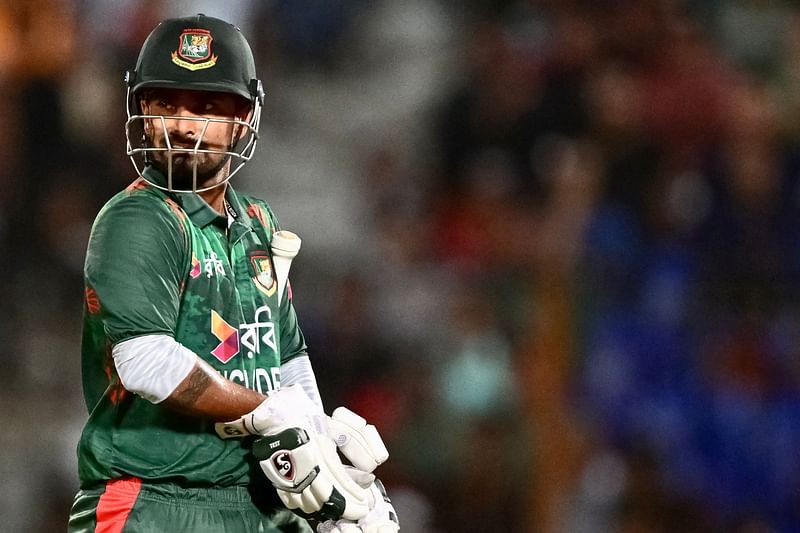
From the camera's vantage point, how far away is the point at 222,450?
2521mm

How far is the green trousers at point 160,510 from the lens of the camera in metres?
2.46

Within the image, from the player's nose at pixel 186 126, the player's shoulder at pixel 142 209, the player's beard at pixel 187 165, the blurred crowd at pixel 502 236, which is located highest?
the player's nose at pixel 186 126

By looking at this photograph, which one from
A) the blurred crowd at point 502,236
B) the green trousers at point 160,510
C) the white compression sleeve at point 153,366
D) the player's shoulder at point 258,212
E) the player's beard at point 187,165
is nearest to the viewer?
the white compression sleeve at point 153,366

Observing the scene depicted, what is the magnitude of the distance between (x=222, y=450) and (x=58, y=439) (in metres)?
2.91

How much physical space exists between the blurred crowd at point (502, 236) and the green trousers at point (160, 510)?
2759 mm

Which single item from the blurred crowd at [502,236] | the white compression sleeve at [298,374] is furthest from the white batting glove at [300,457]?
the blurred crowd at [502,236]

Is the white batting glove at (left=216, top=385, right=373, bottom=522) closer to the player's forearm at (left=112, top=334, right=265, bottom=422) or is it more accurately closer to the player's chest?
the player's forearm at (left=112, top=334, right=265, bottom=422)

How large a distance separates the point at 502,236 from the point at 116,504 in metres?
3.38

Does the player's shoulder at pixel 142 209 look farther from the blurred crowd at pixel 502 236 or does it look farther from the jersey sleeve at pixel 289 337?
the blurred crowd at pixel 502 236

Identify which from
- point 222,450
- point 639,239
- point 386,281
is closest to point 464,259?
point 386,281

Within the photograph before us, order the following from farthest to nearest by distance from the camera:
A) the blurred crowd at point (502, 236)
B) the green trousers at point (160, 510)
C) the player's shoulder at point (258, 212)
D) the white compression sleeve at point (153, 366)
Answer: the blurred crowd at point (502, 236)
the player's shoulder at point (258, 212)
the green trousers at point (160, 510)
the white compression sleeve at point (153, 366)

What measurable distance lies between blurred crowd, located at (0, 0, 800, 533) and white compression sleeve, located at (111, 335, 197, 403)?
3.01 m

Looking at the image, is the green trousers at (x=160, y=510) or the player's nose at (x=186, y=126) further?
the player's nose at (x=186, y=126)

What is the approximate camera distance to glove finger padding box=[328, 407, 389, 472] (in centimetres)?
260
